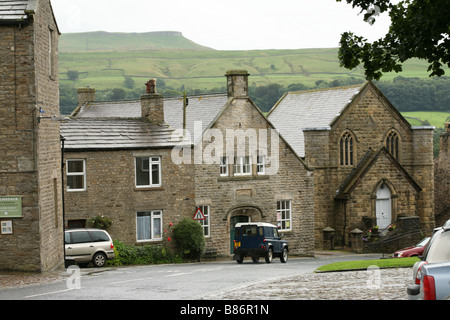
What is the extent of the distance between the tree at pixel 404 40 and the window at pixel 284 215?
22425 mm

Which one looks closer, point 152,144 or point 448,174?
point 152,144

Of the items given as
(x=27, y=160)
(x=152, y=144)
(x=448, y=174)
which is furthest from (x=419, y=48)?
(x=448, y=174)

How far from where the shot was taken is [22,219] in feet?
80.5

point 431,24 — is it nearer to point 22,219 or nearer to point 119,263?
point 22,219

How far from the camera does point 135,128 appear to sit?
38250mm

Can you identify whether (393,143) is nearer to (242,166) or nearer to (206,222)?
(242,166)

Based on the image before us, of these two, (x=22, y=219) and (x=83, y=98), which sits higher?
(x=83, y=98)

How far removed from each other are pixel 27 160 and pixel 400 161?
32239mm

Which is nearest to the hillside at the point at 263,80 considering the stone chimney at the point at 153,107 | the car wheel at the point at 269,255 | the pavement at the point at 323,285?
the stone chimney at the point at 153,107

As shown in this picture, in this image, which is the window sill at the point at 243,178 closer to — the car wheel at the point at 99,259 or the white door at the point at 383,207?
the car wheel at the point at 99,259

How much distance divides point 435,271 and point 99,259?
2216cm

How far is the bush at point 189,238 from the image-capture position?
3672 centimetres

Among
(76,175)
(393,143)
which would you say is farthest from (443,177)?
(76,175)
